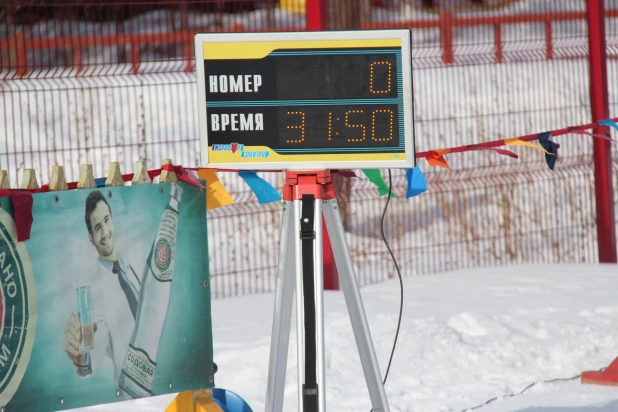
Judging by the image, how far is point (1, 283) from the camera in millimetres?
3766

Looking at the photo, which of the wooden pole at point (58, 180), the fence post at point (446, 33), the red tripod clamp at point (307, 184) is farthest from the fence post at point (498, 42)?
the wooden pole at point (58, 180)

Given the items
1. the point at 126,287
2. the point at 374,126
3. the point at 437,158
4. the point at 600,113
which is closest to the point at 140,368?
the point at 126,287

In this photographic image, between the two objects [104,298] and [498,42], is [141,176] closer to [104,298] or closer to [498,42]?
[104,298]

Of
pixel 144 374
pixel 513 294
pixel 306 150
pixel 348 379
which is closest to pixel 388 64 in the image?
pixel 306 150

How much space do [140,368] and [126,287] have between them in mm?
366

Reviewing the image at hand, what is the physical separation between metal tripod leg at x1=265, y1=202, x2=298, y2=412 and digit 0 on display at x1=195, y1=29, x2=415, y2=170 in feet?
0.83

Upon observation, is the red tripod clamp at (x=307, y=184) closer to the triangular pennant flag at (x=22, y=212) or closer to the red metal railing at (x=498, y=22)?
the triangular pennant flag at (x=22, y=212)

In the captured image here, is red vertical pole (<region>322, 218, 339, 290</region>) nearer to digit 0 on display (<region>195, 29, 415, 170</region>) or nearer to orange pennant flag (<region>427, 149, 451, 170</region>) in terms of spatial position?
orange pennant flag (<region>427, 149, 451, 170</region>)

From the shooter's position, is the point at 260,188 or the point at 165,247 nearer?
the point at 165,247

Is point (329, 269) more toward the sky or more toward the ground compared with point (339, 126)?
more toward the ground

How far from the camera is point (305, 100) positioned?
3.91 meters

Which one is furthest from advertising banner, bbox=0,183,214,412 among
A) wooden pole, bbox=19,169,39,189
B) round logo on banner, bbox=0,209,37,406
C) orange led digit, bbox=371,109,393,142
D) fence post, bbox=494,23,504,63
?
fence post, bbox=494,23,504,63

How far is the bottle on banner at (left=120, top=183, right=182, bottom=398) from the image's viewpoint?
13.8 ft

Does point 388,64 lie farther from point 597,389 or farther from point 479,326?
point 479,326
